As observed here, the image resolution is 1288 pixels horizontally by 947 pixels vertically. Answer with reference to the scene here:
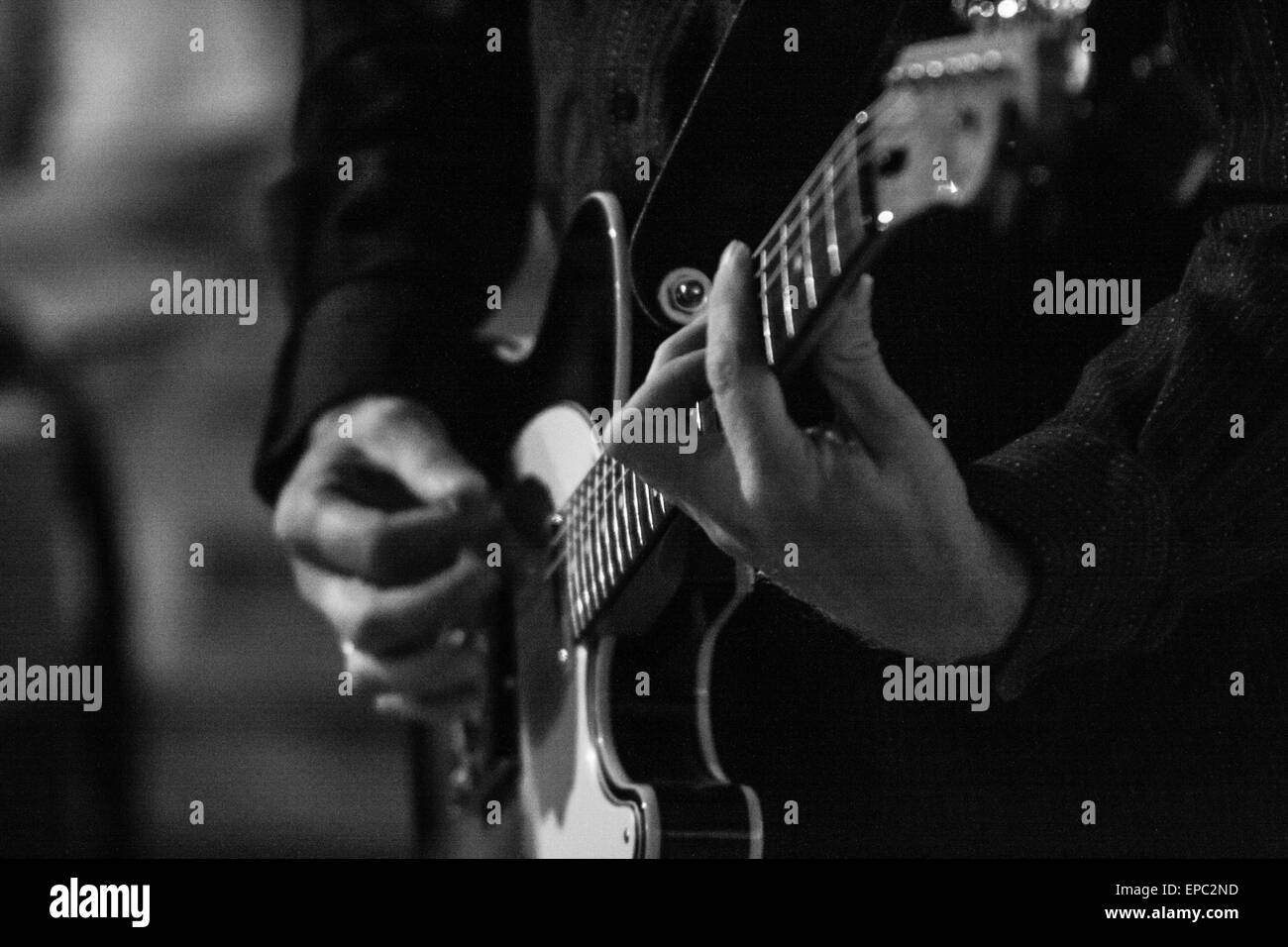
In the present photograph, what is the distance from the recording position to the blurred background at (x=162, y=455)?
1.15 metres

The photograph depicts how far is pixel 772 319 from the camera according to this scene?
2.84ft

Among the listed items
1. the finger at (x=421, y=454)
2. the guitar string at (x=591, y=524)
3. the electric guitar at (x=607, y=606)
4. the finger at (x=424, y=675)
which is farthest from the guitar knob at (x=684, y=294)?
the finger at (x=424, y=675)

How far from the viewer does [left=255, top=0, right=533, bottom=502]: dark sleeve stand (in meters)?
1.13

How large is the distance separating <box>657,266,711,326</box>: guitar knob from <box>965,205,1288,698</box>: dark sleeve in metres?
0.21

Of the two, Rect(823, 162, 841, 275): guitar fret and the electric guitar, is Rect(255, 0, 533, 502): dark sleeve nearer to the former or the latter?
the electric guitar

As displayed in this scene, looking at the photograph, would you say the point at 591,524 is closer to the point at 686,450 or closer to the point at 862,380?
the point at 686,450

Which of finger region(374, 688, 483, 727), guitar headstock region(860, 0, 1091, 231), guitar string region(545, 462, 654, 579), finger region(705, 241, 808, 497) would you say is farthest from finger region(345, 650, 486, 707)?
guitar headstock region(860, 0, 1091, 231)

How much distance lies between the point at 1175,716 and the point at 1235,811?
98mm

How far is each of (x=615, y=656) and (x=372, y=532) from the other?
0.74ft


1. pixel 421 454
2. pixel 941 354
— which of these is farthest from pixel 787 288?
pixel 421 454

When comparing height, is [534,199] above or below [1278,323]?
above
